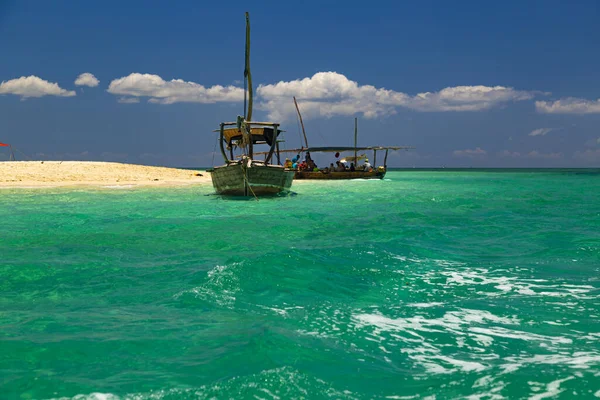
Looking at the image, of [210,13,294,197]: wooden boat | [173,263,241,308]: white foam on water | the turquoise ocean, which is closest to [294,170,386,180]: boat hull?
[210,13,294,197]: wooden boat

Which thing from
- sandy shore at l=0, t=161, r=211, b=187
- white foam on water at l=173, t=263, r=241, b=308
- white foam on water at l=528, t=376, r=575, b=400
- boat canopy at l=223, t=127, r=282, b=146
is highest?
boat canopy at l=223, t=127, r=282, b=146

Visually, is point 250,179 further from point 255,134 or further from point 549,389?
point 549,389

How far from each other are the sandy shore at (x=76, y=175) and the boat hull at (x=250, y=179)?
44.8 ft

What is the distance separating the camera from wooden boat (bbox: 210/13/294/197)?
81.1 feet

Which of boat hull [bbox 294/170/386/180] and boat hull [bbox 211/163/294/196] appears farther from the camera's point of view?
boat hull [bbox 294/170/386/180]

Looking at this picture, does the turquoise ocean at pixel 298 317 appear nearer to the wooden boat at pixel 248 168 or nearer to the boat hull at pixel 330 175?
the wooden boat at pixel 248 168

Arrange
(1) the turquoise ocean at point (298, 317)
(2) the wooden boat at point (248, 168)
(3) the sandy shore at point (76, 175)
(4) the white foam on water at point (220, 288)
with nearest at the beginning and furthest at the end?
(1) the turquoise ocean at point (298, 317)
(4) the white foam on water at point (220, 288)
(2) the wooden boat at point (248, 168)
(3) the sandy shore at point (76, 175)

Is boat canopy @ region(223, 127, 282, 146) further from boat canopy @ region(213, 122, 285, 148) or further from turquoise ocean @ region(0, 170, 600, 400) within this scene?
turquoise ocean @ region(0, 170, 600, 400)

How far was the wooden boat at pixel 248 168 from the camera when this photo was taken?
81.1ft

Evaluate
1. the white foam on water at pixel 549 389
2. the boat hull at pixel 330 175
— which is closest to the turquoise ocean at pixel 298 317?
the white foam on water at pixel 549 389

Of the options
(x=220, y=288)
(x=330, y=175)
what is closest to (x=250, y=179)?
(x=220, y=288)

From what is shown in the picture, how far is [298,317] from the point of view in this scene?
18.3ft

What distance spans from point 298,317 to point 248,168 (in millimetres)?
19308

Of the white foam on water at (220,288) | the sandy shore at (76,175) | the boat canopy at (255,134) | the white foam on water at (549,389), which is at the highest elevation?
the boat canopy at (255,134)
